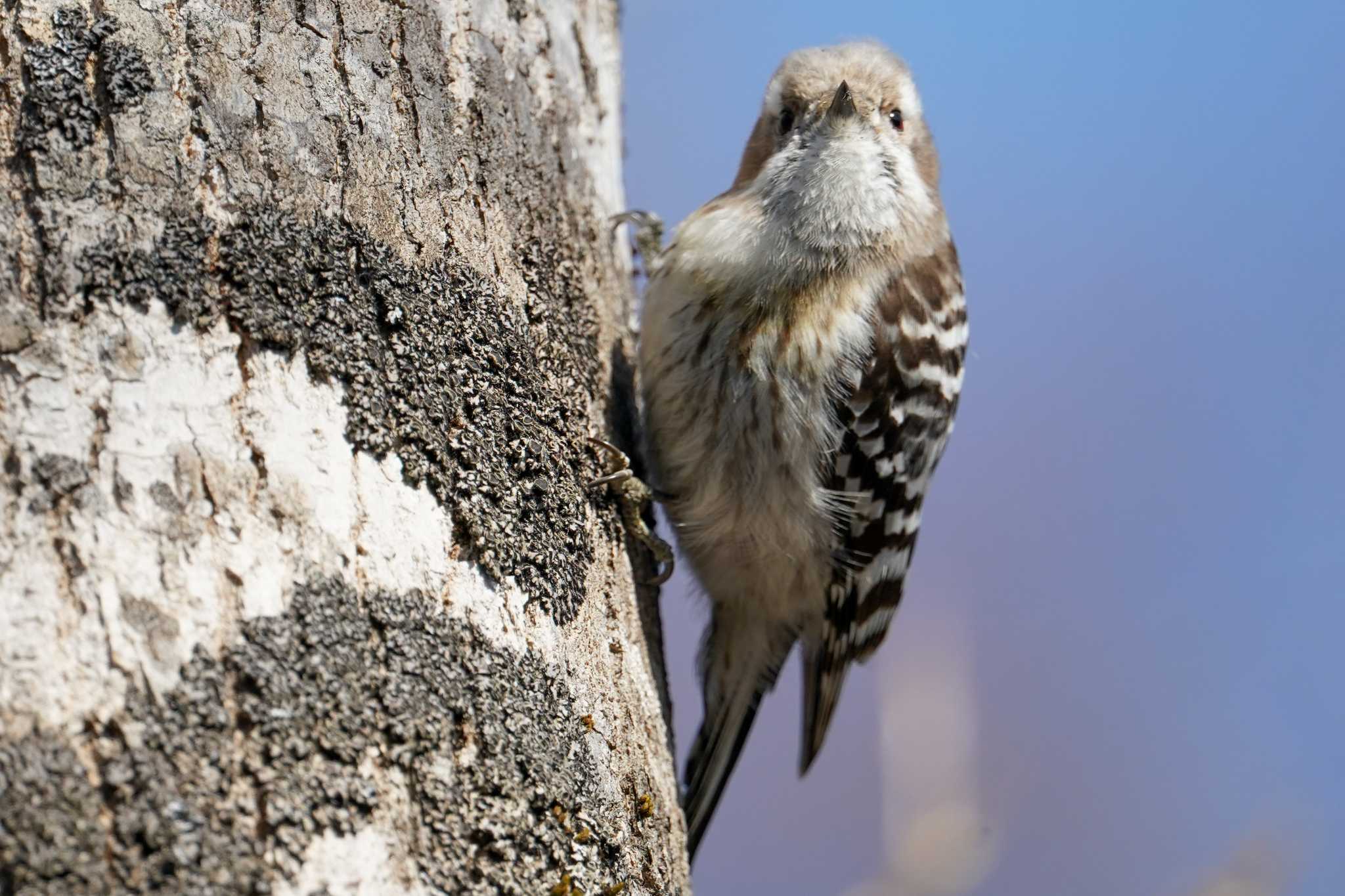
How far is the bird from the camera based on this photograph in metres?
2.83

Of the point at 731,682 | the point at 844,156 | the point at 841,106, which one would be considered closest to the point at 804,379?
the point at 844,156

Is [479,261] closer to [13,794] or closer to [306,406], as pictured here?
[306,406]

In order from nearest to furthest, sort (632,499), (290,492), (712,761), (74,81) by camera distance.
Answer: (290,492), (74,81), (632,499), (712,761)

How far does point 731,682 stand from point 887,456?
2.79 ft

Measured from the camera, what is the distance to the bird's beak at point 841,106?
A: 2.99m

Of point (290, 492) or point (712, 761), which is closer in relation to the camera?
point (290, 492)

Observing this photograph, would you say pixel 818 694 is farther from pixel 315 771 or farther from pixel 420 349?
pixel 315 771

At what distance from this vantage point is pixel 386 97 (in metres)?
2.08

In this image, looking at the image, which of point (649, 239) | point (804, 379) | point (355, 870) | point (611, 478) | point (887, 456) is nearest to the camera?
point (355, 870)

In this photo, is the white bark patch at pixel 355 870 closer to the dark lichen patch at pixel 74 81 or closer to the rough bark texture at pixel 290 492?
the rough bark texture at pixel 290 492

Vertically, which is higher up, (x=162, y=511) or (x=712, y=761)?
(x=162, y=511)

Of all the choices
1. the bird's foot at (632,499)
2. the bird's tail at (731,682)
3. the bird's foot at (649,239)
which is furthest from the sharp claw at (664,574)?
the bird's foot at (649,239)

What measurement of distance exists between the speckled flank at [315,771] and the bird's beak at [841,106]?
1.79 meters

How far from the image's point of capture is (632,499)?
266 centimetres
